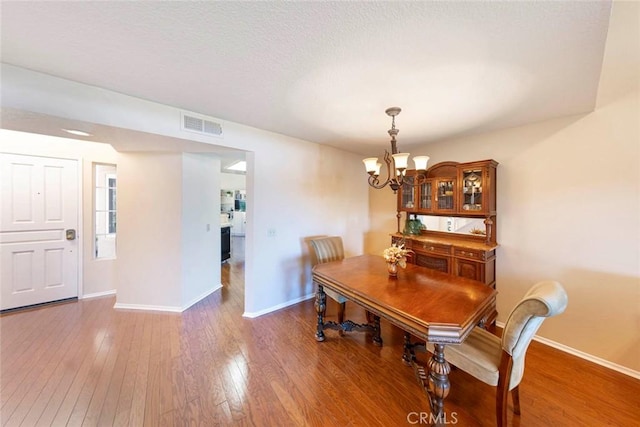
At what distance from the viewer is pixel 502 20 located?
1146 mm

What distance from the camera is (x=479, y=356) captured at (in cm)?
148

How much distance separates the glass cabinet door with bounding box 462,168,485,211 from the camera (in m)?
2.71

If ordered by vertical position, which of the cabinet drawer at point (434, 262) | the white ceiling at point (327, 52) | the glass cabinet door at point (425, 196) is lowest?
the cabinet drawer at point (434, 262)

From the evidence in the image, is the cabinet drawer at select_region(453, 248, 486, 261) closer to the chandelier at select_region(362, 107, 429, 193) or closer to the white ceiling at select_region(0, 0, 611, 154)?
the chandelier at select_region(362, 107, 429, 193)

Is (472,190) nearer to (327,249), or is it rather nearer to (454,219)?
(454,219)

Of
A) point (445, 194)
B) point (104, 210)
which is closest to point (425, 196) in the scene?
point (445, 194)

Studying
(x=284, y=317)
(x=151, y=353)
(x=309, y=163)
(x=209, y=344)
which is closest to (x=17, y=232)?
(x=151, y=353)

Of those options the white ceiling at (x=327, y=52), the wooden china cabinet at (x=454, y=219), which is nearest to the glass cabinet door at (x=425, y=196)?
the wooden china cabinet at (x=454, y=219)

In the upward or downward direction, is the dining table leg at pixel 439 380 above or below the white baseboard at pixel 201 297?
above

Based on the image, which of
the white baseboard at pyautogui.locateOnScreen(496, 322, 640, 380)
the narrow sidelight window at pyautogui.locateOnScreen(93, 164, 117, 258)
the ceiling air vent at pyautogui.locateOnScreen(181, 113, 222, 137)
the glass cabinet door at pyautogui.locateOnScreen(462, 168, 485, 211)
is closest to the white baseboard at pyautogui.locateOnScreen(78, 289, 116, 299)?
the narrow sidelight window at pyautogui.locateOnScreen(93, 164, 117, 258)

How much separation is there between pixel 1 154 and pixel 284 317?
410 centimetres

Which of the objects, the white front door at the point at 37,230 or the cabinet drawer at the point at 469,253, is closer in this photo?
the cabinet drawer at the point at 469,253

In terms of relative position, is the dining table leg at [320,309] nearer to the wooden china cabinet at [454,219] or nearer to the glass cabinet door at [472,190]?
the wooden china cabinet at [454,219]

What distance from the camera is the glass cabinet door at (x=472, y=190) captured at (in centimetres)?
271
